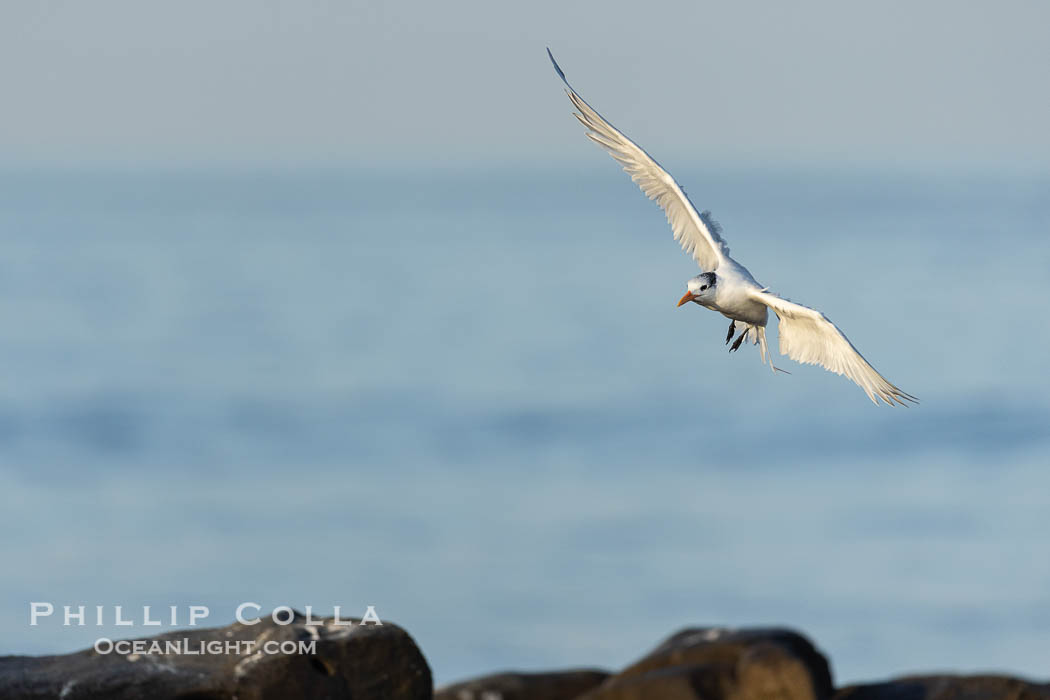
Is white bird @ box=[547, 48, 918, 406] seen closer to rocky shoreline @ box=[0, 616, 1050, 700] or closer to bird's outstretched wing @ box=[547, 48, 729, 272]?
bird's outstretched wing @ box=[547, 48, 729, 272]

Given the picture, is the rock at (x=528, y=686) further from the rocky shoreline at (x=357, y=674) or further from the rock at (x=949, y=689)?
the rock at (x=949, y=689)

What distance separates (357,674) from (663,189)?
16.1ft

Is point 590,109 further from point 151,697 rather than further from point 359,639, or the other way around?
point 151,697

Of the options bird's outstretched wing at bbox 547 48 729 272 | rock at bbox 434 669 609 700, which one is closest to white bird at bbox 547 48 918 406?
bird's outstretched wing at bbox 547 48 729 272

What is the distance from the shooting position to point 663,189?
12836 millimetres

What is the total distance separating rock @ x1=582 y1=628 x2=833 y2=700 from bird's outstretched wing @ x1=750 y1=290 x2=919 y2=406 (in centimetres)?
199

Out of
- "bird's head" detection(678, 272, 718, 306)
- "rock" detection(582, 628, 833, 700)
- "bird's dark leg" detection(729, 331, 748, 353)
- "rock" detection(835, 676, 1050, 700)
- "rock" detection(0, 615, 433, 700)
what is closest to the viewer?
"rock" detection(0, 615, 433, 700)

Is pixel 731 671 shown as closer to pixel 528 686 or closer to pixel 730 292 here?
pixel 528 686

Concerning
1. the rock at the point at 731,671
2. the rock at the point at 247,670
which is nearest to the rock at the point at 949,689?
the rock at the point at 731,671

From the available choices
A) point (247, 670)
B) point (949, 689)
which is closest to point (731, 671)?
point (949, 689)

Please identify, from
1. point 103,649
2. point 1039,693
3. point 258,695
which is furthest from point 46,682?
point 1039,693

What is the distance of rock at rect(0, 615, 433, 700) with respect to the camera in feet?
32.7

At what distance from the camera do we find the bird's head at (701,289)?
453 inches

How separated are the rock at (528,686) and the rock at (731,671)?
987mm
